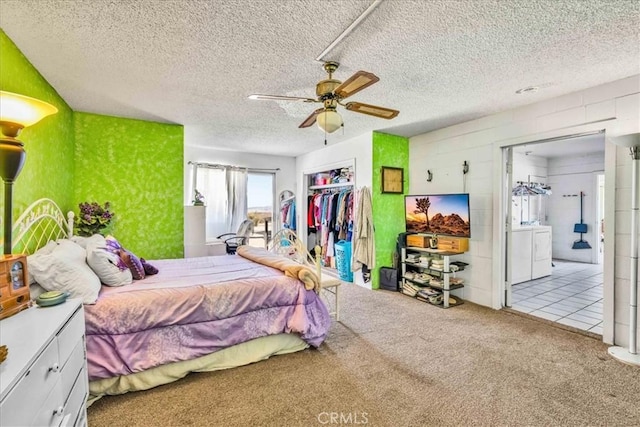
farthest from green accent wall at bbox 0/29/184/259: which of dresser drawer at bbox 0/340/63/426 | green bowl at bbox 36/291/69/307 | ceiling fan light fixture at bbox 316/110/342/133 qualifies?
ceiling fan light fixture at bbox 316/110/342/133

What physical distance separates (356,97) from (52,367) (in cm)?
299

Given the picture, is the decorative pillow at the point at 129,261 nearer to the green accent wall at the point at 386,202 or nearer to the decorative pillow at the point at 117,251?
the decorative pillow at the point at 117,251

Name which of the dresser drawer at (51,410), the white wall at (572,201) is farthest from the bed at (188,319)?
the white wall at (572,201)

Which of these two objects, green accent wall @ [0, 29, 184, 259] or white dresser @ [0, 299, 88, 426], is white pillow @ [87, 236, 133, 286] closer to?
white dresser @ [0, 299, 88, 426]

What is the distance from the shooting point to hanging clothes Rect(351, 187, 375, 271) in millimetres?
4379

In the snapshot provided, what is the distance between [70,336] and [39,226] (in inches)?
68.3

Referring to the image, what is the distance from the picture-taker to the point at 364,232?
4.37 metres

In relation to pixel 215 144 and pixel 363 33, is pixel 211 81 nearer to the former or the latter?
pixel 363 33

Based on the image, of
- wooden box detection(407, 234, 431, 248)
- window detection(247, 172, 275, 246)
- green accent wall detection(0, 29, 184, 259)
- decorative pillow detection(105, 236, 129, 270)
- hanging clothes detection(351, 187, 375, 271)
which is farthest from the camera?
window detection(247, 172, 275, 246)

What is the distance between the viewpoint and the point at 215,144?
523cm

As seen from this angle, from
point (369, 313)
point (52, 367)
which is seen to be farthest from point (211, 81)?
point (369, 313)

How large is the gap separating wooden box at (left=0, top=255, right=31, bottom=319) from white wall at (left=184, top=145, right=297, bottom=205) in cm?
407

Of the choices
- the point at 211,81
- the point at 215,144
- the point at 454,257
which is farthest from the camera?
the point at 215,144

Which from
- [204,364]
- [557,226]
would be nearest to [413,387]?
[204,364]
